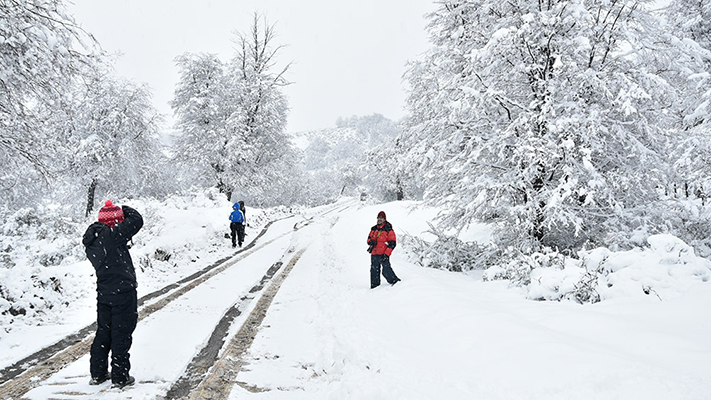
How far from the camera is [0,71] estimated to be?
568 centimetres

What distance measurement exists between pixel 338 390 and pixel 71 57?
7.26 meters

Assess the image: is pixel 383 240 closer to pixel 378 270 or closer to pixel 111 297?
pixel 378 270

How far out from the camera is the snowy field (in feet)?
11.6

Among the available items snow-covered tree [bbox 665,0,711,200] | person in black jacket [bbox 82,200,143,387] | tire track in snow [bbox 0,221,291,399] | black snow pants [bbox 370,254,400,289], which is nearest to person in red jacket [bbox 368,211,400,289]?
black snow pants [bbox 370,254,400,289]

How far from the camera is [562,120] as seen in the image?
724 centimetres

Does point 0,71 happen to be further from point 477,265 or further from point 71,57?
point 477,265

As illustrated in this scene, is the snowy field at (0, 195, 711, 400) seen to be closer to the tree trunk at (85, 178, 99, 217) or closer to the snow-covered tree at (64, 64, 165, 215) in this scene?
the snow-covered tree at (64, 64, 165, 215)

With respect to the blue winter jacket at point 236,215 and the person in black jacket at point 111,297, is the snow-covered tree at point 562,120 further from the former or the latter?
the blue winter jacket at point 236,215

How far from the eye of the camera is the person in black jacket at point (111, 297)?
13.3ft

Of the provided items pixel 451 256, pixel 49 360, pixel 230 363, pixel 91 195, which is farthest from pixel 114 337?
pixel 91 195

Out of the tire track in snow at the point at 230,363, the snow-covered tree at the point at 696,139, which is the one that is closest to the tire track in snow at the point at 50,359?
the tire track in snow at the point at 230,363

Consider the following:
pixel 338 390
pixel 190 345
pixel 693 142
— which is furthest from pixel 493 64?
pixel 190 345

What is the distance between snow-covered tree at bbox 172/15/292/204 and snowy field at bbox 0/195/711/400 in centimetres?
1595

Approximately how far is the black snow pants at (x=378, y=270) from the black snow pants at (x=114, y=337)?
213 inches
